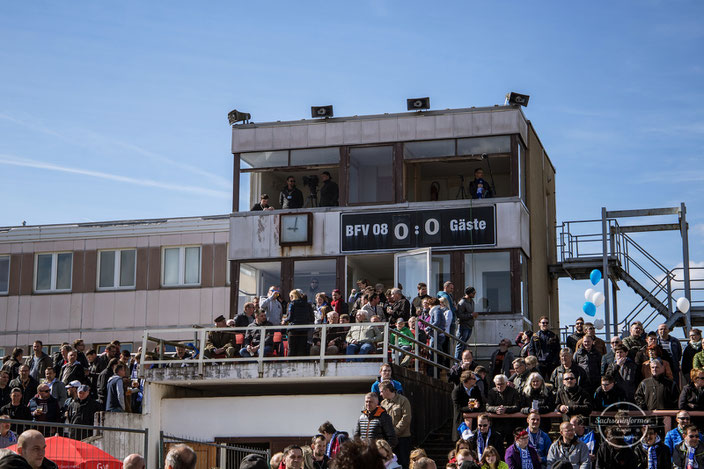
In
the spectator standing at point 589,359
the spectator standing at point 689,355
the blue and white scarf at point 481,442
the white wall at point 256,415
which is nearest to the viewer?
the blue and white scarf at point 481,442

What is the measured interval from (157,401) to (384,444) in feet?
35.6

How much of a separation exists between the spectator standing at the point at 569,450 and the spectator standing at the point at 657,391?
203cm

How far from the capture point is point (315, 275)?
26.4 m

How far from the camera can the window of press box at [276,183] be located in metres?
27.1

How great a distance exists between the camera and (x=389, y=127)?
2642 centimetres

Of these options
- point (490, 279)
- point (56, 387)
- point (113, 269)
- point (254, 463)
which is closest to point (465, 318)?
point (490, 279)

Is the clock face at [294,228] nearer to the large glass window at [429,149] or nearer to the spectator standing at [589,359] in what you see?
the large glass window at [429,149]

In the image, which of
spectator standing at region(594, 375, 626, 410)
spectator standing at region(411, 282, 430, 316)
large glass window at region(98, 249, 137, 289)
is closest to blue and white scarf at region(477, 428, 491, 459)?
spectator standing at region(594, 375, 626, 410)

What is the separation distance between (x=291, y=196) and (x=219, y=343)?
6101 millimetres

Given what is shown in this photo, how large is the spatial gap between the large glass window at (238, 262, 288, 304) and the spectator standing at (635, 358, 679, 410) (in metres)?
11.4

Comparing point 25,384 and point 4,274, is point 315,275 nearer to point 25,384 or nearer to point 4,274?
point 25,384

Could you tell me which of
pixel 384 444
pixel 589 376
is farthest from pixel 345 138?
pixel 384 444

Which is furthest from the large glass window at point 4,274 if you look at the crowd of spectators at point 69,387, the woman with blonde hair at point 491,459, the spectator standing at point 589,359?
the woman with blonde hair at point 491,459

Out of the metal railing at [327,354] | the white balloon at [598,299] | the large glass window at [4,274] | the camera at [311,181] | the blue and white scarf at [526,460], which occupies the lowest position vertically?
the blue and white scarf at [526,460]
